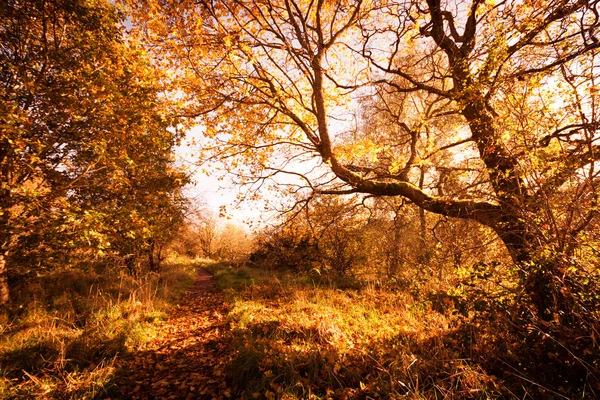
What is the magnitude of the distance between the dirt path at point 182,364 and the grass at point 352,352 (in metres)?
0.31

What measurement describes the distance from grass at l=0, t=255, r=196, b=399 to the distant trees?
3.49 feet

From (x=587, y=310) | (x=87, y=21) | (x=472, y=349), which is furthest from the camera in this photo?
(x=87, y=21)

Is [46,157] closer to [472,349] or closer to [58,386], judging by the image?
[58,386]

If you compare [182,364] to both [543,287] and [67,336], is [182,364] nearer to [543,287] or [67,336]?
[67,336]

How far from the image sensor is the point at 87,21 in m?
5.09

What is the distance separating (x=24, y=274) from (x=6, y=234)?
1.79 metres

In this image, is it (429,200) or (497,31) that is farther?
(429,200)

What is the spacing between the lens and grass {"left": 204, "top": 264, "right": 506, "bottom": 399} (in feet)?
9.33

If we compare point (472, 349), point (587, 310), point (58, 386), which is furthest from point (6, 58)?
point (587, 310)

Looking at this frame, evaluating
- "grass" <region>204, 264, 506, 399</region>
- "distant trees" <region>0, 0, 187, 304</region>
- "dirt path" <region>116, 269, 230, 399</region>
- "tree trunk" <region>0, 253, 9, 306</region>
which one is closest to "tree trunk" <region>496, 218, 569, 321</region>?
"grass" <region>204, 264, 506, 399</region>

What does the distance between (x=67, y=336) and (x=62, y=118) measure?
488 cm

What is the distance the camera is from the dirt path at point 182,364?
3363mm

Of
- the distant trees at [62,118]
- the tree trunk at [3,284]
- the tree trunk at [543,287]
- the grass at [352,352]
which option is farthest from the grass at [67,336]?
the tree trunk at [543,287]

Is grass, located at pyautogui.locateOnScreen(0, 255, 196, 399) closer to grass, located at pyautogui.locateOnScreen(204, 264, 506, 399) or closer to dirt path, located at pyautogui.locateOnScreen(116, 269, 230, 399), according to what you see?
dirt path, located at pyautogui.locateOnScreen(116, 269, 230, 399)
